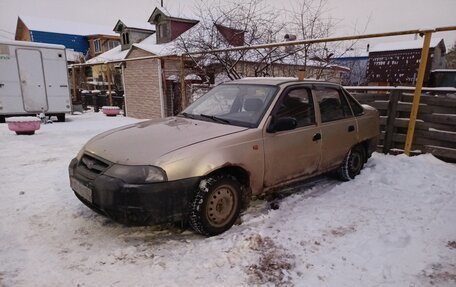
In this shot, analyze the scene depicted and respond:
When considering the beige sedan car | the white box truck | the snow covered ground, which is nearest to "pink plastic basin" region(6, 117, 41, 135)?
the white box truck

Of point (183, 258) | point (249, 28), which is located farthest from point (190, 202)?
point (249, 28)

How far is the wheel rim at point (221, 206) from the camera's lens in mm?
3107

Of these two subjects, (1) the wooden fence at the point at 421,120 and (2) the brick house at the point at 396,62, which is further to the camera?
(2) the brick house at the point at 396,62

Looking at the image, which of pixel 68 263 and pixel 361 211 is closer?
pixel 68 263

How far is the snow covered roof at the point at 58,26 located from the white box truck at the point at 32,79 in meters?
32.9

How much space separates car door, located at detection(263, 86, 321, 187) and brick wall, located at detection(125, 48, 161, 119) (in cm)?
942

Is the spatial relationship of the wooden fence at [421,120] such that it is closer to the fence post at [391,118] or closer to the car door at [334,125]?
A: the fence post at [391,118]

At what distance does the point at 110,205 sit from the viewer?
2.81 metres

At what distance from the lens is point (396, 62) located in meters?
23.4

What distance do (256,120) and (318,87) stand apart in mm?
1298

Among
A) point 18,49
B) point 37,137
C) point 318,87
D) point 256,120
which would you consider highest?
point 18,49

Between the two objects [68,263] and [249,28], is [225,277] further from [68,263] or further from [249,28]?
[249,28]

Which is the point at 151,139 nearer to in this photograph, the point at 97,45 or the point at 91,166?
the point at 91,166

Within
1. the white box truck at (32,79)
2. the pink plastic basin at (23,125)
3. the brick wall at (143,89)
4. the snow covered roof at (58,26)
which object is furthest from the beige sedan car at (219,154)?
the snow covered roof at (58,26)
